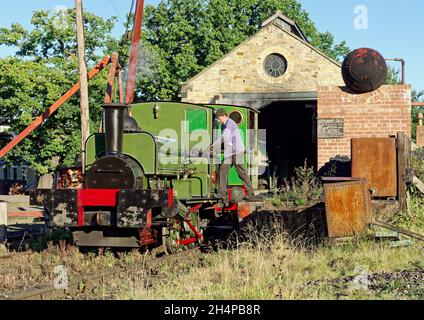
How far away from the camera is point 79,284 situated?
7535 millimetres

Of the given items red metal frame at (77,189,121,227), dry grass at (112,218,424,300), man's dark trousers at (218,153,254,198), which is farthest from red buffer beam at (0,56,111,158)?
dry grass at (112,218,424,300)

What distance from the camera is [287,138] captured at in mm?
30234

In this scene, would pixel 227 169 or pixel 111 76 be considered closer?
pixel 227 169

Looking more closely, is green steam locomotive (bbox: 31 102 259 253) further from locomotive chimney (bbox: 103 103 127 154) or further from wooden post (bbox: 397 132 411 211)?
wooden post (bbox: 397 132 411 211)

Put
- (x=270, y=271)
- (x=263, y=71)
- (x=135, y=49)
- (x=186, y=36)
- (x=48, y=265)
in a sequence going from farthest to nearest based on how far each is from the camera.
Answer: (x=186, y=36), (x=263, y=71), (x=135, y=49), (x=48, y=265), (x=270, y=271)

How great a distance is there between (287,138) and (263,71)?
542cm

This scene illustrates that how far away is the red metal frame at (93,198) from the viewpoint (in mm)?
9016

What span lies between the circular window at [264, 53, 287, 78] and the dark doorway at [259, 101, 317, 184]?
5.47 ft

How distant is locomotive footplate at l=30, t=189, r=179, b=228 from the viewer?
8.77m

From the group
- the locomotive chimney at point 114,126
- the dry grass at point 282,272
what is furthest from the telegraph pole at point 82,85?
the dry grass at point 282,272

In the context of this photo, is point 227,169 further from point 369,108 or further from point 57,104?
point 57,104

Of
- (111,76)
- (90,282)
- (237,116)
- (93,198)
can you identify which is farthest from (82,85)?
(90,282)

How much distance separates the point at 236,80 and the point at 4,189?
23177mm
